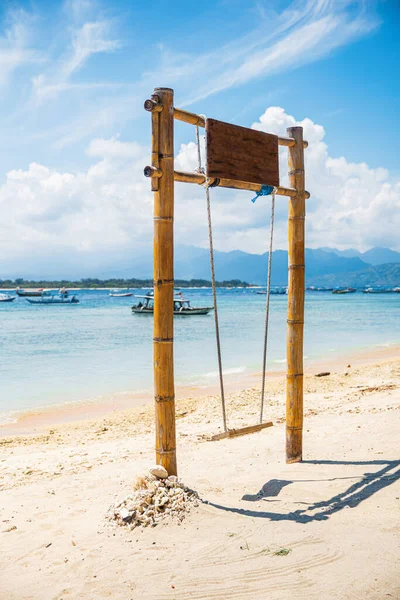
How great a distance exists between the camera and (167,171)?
3.99 m

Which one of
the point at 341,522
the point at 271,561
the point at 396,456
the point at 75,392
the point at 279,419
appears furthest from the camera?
the point at 75,392

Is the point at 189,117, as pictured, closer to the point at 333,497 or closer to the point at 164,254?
the point at 164,254

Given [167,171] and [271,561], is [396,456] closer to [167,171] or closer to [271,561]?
[271,561]

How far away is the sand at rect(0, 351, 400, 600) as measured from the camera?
2986mm

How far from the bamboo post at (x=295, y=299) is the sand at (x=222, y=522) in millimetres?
404

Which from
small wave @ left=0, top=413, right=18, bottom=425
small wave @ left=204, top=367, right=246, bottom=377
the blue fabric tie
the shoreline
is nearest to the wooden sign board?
the blue fabric tie

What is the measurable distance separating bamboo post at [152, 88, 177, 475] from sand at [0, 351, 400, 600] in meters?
0.98

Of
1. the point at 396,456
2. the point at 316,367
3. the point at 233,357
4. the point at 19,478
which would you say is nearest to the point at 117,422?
the point at 19,478

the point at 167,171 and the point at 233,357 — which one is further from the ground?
the point at 167,171

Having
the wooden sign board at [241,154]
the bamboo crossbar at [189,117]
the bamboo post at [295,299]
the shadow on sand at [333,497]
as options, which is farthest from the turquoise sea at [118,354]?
the bamboo crossbar at [189,117]

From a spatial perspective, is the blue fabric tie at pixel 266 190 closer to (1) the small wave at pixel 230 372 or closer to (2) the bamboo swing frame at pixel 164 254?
(2) the bamboo swing frame at pixel 164 254

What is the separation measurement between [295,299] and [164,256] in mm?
1819

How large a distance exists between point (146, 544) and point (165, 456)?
77 cm

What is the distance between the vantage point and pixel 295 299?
520 centimetres
